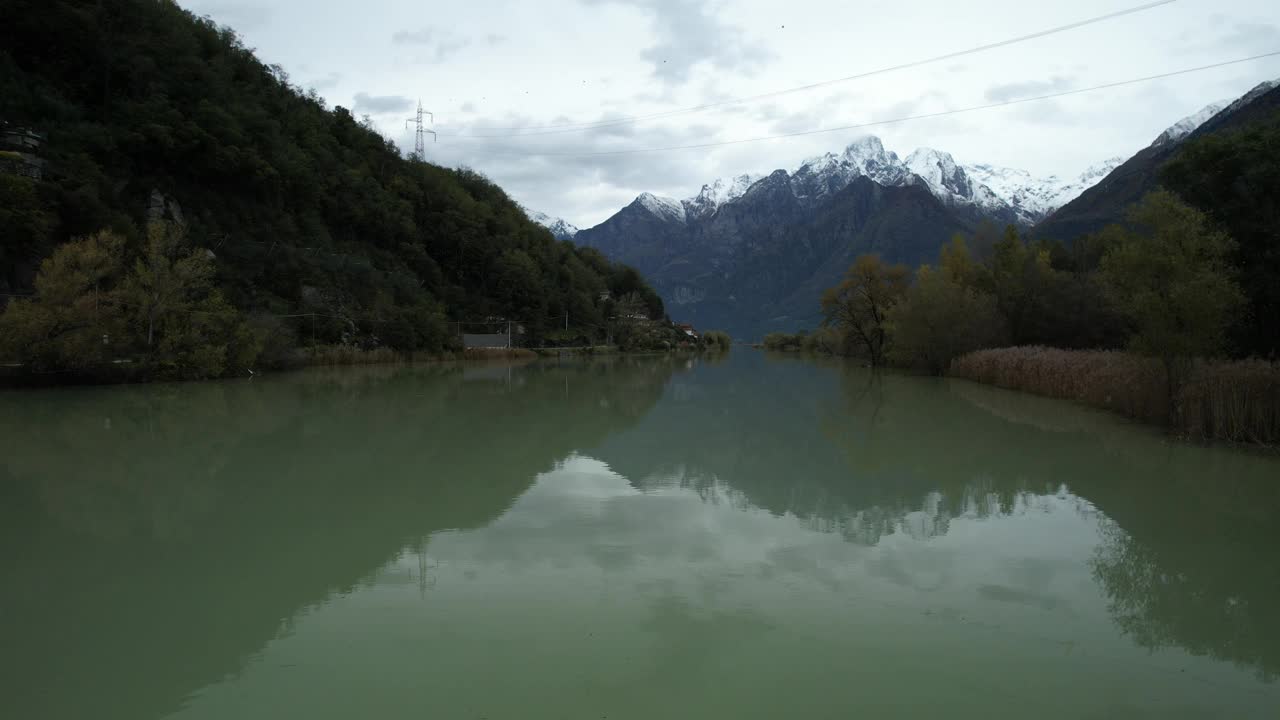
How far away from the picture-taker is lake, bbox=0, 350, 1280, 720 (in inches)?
145

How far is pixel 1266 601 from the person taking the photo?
Result: 5.22m

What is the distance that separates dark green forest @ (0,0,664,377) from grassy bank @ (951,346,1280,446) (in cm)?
2716

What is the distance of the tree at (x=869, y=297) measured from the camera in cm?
4409

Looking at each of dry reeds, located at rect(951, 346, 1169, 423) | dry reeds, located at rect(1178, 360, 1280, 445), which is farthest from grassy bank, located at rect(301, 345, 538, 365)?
dry reeds, located at rect(1178, 360, 1280, 445)

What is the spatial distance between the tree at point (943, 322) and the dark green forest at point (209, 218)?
91.5 ft

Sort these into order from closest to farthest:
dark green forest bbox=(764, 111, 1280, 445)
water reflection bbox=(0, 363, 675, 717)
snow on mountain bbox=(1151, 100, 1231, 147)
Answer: water reflection bbox=(0, 363, 675, 717), dark green forest bbox=(764, 111, 1280, 445), snow on mountain bbox=(1151, 100, 1231, 147)

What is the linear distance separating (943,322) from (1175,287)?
19.3m

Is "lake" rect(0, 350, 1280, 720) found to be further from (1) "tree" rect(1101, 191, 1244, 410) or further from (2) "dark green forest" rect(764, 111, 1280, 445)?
(1) "tree" rect(1101, 191, 1244, 410)

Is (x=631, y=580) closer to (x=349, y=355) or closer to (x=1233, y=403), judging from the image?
(x=1233, y=403)

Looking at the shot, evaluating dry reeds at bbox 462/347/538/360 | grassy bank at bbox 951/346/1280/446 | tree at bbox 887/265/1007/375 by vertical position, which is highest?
tree at bbox 887/265/1007/375

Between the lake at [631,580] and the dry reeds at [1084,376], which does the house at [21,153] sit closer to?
the lake at [631,580]

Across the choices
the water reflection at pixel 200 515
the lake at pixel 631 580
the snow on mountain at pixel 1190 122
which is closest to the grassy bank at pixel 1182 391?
the lake at pixel 631 580

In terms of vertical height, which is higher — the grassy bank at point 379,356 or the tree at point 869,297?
the tree at point 869,297

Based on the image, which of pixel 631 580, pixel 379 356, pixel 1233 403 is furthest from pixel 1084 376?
pixel 379 356
